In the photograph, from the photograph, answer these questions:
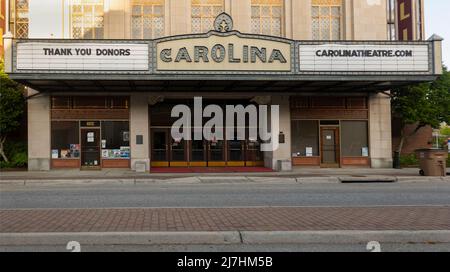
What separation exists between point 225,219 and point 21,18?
2213 cm

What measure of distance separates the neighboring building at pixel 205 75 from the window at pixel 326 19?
0.19ft

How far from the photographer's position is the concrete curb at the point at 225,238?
20.1ft

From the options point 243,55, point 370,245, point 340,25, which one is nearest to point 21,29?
point 243,55

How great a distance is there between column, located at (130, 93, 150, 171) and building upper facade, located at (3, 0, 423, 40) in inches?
145

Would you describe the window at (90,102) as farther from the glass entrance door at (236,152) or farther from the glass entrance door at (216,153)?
the glass entrance door at (236,152)

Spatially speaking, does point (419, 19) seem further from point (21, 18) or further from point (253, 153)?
point (21, 18)

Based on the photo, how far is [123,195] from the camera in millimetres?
12672

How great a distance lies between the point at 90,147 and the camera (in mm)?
23203

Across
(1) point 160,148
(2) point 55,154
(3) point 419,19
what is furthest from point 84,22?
(3) point 419,19

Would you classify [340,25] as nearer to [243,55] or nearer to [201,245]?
[243,55]

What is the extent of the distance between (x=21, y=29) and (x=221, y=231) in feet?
74.9

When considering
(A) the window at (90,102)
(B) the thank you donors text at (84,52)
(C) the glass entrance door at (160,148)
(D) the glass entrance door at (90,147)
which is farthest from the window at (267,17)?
(D) the glass entrance door at (90,147)

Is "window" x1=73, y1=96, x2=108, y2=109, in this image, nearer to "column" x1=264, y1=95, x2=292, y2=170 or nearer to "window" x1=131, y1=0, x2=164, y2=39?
"window" x1=131, y1=0, x2=164, y2=39

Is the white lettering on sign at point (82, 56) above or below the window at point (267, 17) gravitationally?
below
